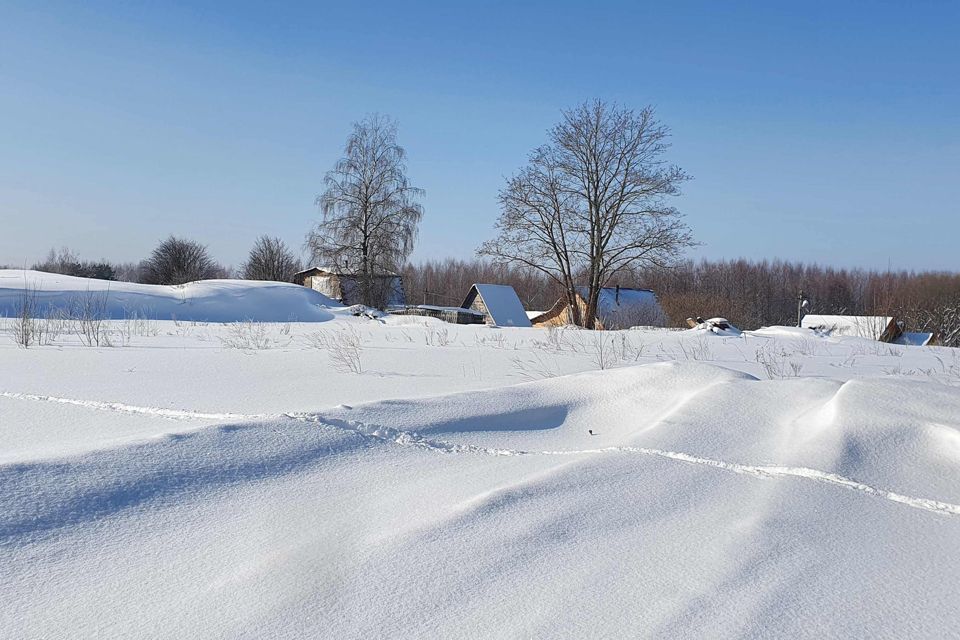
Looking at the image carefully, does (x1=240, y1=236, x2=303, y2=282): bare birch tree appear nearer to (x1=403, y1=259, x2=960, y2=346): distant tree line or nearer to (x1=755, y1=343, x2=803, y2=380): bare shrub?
(x1=403, y1=259, x2=960, y2=346): distant tree line

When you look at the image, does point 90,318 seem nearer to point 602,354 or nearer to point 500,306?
point 602,354

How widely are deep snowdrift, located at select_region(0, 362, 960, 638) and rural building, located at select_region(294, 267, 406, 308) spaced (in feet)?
87.7

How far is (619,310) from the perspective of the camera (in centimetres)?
3259

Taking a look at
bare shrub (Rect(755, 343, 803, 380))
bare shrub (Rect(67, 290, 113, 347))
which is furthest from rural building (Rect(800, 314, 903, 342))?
bare shrub (Rect(67, 290, 113, 347))

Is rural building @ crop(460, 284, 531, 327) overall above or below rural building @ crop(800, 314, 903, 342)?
above

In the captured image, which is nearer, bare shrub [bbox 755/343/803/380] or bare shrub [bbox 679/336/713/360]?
bare shrub [bbox 755/343/803/380]

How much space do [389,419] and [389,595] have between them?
151 cm

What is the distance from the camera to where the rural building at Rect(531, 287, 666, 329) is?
101 ft

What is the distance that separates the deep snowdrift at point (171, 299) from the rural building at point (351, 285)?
27.1ft

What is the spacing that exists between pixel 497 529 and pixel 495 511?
0.37 feet

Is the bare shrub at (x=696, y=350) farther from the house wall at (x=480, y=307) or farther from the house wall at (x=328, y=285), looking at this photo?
the house wall at (x=328, y=285)

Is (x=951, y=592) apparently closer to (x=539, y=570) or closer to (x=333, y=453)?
(x=539, y=570)

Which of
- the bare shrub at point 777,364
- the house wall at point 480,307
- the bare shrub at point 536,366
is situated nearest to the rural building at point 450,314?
the house wall at point 480,307

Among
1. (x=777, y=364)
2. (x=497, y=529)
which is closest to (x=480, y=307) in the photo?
(x=777, y=364)
